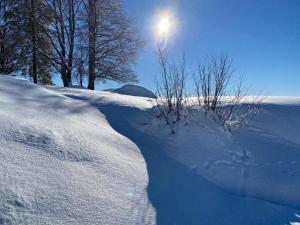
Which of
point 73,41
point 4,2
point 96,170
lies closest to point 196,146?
point 96,170

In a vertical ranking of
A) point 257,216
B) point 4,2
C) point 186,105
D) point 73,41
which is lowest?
point 257,216

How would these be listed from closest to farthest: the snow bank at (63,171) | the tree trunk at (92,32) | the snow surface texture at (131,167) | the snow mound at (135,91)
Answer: the snow bank at (63,171) < the snow surface texture at (131,167) < the snow mound at (135,91) < the tree trunk at (92,32)

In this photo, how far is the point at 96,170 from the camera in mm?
2814

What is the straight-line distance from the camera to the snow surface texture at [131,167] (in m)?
2.23

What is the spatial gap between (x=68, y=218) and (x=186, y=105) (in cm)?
404

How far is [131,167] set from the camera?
327cm

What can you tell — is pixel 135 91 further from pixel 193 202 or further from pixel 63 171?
pixel 63 171

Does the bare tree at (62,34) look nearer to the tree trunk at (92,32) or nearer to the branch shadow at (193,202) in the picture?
the tree trunk at (92,32)

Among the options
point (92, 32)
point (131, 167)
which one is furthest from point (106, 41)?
point (131, 167)

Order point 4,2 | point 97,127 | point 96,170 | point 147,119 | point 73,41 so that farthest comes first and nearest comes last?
point 4,2
point 73,41
point 147,119
point 97,127
point 96,170

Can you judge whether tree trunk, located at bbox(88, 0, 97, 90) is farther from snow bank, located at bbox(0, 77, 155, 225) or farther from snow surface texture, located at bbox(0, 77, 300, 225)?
snow bank, located at bbox(0, 77, 155, 225)

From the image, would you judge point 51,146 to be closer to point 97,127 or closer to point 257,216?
point 97,127

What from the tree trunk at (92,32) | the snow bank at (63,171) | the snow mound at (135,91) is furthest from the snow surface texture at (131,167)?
the tree trunk at (92,32)

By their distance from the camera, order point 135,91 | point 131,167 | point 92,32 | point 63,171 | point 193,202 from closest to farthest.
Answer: point 63,171
point 193,202
point 131,167
point 135,91
point 92,32
